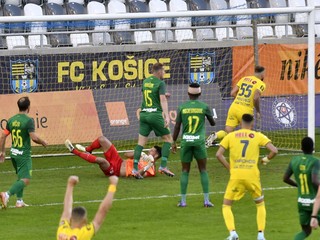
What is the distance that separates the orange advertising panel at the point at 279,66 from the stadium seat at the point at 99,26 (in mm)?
3730

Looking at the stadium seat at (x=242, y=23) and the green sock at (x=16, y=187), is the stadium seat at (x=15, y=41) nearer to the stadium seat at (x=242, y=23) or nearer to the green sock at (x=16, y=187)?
the stadium seat at (x=242, y=23)

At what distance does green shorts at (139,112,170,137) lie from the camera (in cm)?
2250

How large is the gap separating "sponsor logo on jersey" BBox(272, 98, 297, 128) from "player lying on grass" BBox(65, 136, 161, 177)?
719 centimetres

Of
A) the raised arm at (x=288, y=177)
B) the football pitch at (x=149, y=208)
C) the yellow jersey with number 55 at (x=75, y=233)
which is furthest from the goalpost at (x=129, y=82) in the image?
the yellow jersey with number 55 at (x=75, y=233)

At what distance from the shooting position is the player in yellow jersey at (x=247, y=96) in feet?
74.0

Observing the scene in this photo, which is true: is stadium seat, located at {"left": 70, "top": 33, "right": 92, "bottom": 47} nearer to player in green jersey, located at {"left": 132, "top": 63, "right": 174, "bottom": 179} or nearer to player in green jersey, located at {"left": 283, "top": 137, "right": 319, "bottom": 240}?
player in green jersey, located at {"left": 132, "top": 63, "right": 174, "bottom": 179}

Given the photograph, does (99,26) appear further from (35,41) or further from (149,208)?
(149,208)

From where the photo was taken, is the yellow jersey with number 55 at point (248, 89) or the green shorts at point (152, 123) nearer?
the green shorts at point (152, 123)

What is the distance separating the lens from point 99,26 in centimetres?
3108

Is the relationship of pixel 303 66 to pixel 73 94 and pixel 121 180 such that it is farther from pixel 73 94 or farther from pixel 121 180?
pixel 121 180

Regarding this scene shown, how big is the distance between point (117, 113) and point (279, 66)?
524cm

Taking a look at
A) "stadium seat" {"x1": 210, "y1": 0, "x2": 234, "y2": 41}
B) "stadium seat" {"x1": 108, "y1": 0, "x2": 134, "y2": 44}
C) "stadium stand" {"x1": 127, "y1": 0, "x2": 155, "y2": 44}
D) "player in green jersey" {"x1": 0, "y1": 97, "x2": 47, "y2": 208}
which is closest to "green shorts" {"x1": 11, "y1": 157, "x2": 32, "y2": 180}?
"player in green jersey" {"x1": 0, "y1": 97, "x2": 47, "y2": 208}

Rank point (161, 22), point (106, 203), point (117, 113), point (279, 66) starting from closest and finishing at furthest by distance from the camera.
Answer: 1. point (106, 203)
2. point (117, 113)
3. point (279, 66)
4. point (161, 22)

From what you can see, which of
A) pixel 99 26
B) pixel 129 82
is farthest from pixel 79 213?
pixel 99 26
